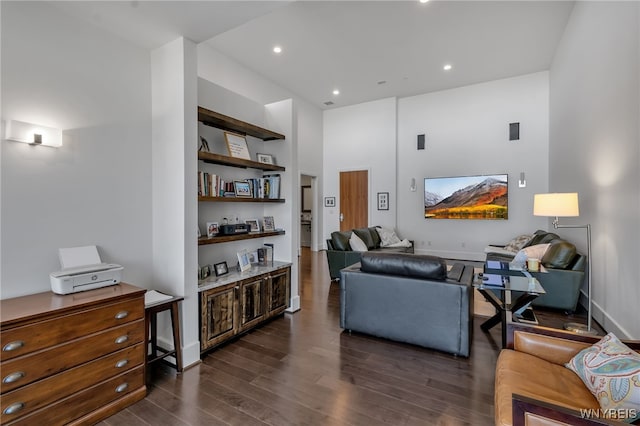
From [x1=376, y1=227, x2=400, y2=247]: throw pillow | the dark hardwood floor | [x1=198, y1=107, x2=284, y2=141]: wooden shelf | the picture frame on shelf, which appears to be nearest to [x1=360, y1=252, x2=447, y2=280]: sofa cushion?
the dark hardwood floor

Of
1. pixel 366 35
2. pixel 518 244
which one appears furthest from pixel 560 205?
pixel 366 35

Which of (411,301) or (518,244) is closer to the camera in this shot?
(411,301)

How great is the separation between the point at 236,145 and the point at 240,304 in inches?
66.1

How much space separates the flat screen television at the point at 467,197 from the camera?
21.8 feet

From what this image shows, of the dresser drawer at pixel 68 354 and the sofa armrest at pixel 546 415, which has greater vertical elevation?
the sofa armrest at pixel 546 415

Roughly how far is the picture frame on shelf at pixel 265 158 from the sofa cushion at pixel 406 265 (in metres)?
1.64

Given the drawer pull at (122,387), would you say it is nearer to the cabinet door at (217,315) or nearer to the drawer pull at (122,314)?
the drawer pull at (122,314)

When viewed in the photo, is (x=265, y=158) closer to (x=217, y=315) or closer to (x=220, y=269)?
(x=220, y=269)

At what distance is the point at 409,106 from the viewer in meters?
7.59

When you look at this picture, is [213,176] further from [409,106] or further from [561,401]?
[409,106]

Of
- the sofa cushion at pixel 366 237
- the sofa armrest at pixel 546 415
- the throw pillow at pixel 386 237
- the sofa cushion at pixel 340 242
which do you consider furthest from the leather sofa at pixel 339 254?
the sofa armrest at pixel 546 415

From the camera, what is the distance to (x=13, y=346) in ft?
5.07

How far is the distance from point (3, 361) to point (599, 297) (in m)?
5.03

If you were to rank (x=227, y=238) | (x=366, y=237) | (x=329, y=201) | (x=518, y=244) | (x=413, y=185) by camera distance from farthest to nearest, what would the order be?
(x=329, y=201), (x=413, y=185), (x=366, y=237), (x=518, y=244), (x=227, y=238)
